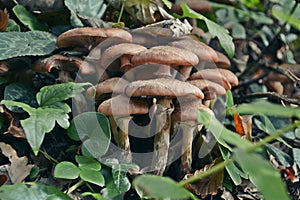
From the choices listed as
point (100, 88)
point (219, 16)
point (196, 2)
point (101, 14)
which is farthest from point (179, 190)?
point (219, 16)

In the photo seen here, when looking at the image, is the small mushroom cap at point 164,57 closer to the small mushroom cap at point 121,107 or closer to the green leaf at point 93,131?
the small mushroom cap at point 121,107

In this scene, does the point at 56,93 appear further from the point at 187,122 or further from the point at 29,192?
the point at 187,122

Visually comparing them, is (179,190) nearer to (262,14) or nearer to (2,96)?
(2,96)

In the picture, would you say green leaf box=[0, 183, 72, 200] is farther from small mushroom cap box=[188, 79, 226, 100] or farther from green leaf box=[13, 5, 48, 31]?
green leaf box=[13, 5, 48, 31]

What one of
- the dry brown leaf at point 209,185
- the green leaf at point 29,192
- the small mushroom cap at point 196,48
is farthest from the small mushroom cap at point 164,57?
the green leaf at point 29,192

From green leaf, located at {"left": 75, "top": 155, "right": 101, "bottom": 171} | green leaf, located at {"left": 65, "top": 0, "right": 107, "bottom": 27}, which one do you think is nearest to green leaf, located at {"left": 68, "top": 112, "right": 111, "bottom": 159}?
green leaf, located at {"left": 75, "top": 155, "right": 101, "bottom": 171}

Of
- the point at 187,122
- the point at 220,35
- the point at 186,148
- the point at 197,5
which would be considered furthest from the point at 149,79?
the point at 197,5
